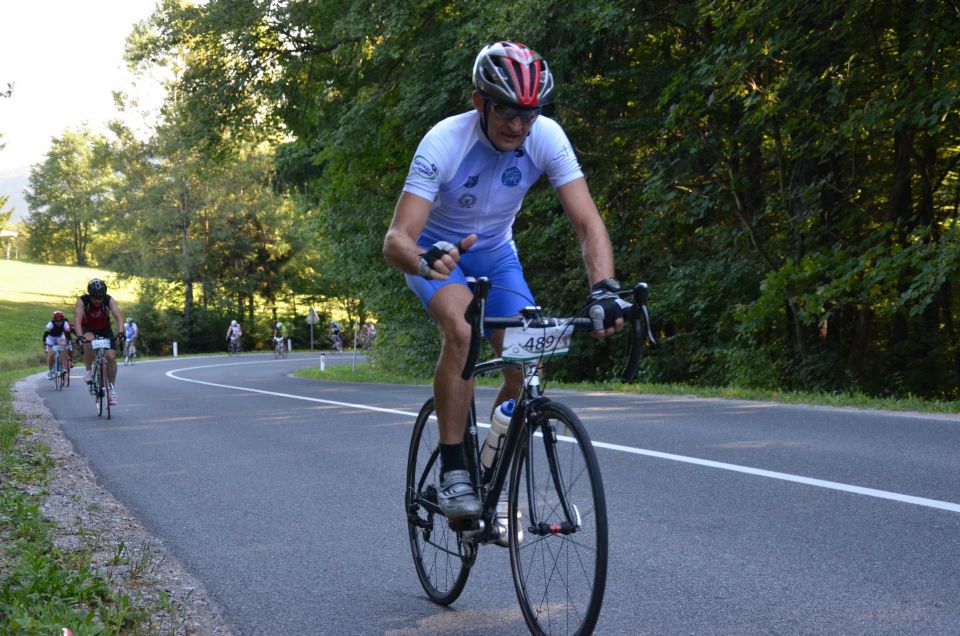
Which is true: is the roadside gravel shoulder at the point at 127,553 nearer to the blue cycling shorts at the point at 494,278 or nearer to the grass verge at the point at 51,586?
the grass verge at the point at 51,586

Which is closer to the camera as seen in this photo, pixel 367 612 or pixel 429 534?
pixel 367 612

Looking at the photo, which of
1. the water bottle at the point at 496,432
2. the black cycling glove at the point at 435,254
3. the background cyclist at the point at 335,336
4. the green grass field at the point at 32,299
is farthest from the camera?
the background cyclist at the point at 335,336

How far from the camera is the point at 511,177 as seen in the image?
13.1ft

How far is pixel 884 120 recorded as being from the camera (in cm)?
1377

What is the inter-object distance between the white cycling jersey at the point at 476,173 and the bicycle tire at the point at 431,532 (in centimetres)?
80

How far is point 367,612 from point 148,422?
Result: 9.99 metres

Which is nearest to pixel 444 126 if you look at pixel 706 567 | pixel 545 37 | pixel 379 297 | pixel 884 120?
pixel 706 567

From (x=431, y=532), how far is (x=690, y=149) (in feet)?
46.0

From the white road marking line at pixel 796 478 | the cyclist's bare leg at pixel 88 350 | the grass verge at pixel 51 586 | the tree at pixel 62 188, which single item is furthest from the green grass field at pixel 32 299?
the grass verge at pixel 51 586

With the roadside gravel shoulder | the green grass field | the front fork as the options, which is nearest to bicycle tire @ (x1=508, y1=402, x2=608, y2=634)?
the front fork

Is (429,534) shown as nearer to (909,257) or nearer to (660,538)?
(660,538)

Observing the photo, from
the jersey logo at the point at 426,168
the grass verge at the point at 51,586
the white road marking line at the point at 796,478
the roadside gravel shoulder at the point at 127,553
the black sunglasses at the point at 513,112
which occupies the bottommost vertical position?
the roadside gravel shoulder at the point at 127,553

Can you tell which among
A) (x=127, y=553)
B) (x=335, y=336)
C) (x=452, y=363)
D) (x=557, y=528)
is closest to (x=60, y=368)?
(x=127, y=553)

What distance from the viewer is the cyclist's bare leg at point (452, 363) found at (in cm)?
391
